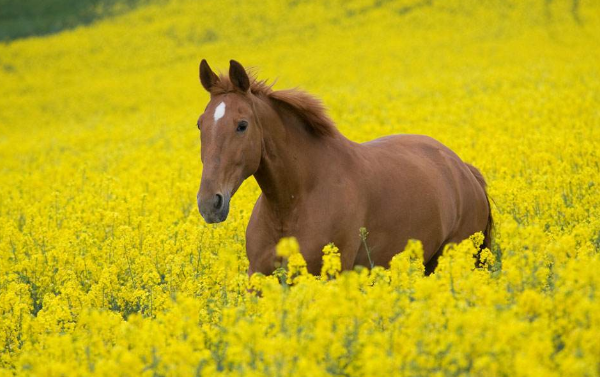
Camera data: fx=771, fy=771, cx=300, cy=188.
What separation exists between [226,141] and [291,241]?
1.62 meters

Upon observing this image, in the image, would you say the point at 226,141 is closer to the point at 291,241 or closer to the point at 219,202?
the point at 219,202

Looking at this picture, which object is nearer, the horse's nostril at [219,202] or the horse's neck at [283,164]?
the horse's nostril at [219,202]

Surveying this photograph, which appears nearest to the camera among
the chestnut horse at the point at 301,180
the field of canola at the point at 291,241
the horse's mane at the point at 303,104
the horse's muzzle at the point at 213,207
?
the field of canola at the point at 291,241

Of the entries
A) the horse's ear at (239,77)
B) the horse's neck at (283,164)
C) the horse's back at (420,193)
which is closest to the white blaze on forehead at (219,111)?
the horse's ear at (239,77)

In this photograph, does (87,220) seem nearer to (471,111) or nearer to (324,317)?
(324,317)

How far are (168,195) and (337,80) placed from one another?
19.1 m

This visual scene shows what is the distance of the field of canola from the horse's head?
0.46 metres

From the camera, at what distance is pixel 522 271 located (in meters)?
3.84

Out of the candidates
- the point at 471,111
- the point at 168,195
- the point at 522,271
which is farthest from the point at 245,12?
the point at 522,271

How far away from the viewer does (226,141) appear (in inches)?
195

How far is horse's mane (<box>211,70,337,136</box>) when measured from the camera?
17.9 feet

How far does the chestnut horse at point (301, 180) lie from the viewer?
4988 millimetres

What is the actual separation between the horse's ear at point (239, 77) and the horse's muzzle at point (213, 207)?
33.6 inches

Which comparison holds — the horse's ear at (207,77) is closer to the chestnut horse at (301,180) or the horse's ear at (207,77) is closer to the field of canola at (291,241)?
the chestnut horse at (301,180)
